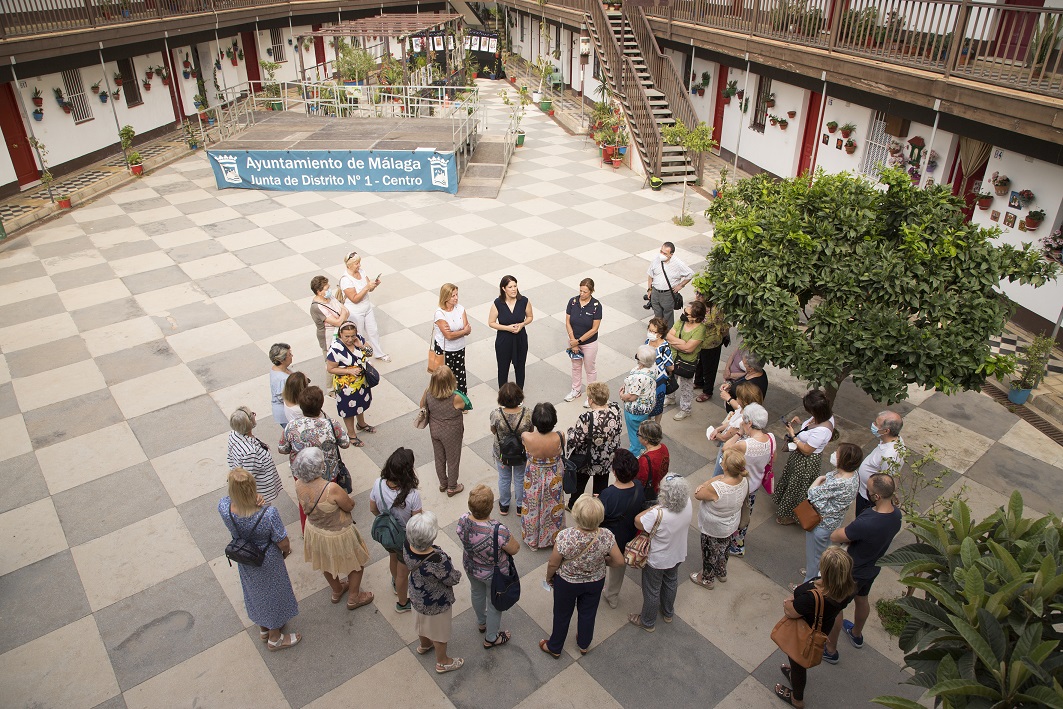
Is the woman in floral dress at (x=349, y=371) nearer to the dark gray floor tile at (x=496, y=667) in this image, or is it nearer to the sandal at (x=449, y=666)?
the dark gray floor tile at (x=496, y=667)

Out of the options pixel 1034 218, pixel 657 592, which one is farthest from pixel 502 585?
pixel 1034 218

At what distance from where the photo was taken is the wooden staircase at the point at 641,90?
17.1 m

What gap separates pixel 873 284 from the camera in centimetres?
641

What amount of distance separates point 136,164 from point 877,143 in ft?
56.4

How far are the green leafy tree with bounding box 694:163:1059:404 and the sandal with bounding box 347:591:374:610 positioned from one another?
13.5 feet

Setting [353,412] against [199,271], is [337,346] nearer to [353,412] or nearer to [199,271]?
[353,412]

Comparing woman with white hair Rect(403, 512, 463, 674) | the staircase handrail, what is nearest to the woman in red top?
woman with white hair Rect(403, 512, 463, 674)

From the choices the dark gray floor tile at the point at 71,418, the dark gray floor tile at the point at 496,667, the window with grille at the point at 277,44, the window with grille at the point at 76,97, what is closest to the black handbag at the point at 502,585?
the dark gray floor tile at the point at 496,667

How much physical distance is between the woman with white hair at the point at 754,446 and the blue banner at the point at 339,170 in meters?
11.5

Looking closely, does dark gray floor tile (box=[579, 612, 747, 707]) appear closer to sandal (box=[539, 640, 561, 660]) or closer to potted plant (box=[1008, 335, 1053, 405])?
sandal (box=[539, 640, 561, 660])

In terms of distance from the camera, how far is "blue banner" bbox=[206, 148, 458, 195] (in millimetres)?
15695

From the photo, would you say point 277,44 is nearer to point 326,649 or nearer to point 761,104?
point 761,104

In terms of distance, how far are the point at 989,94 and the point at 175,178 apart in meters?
17.2

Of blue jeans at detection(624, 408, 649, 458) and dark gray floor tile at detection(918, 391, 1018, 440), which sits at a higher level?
blue jeans at detection(624, 408, 649, 458)
